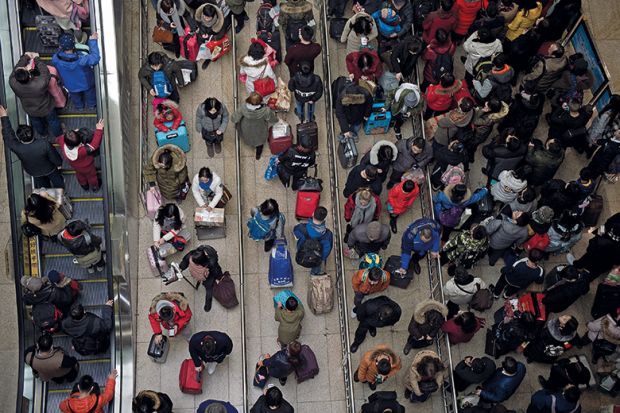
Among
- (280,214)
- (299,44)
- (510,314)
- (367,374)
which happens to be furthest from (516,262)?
(299,44)

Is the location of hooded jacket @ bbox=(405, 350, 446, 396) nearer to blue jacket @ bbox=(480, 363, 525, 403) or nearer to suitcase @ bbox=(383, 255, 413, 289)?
blue jacket @ bbox=(480, 363, 525, 403)

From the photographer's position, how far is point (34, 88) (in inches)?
459

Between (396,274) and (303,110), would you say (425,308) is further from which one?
(303,110)

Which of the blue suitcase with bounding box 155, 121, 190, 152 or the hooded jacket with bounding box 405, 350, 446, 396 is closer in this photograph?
the hooded jacket with bounding box 405, 350, 446, 396

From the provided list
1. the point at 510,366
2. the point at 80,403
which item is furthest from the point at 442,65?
the point at 80,403

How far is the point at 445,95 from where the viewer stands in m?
13.4

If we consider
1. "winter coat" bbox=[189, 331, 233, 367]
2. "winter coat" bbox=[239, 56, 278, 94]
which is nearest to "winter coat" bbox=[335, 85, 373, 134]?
"winter coat" bbox=[239, 56, 278, 94]

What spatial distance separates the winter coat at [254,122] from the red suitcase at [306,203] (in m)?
1.25

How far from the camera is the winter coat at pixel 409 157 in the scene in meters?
12.7

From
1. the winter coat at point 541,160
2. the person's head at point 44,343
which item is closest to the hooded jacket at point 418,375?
the winter coat at point 541,160

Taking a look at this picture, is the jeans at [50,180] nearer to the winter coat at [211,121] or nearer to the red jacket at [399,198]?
the winter coat at [211,121]

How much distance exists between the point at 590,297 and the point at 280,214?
5625 millimetres

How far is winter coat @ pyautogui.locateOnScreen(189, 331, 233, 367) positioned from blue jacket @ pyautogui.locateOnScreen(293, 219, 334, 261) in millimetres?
1988

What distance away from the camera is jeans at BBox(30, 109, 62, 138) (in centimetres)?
1255
